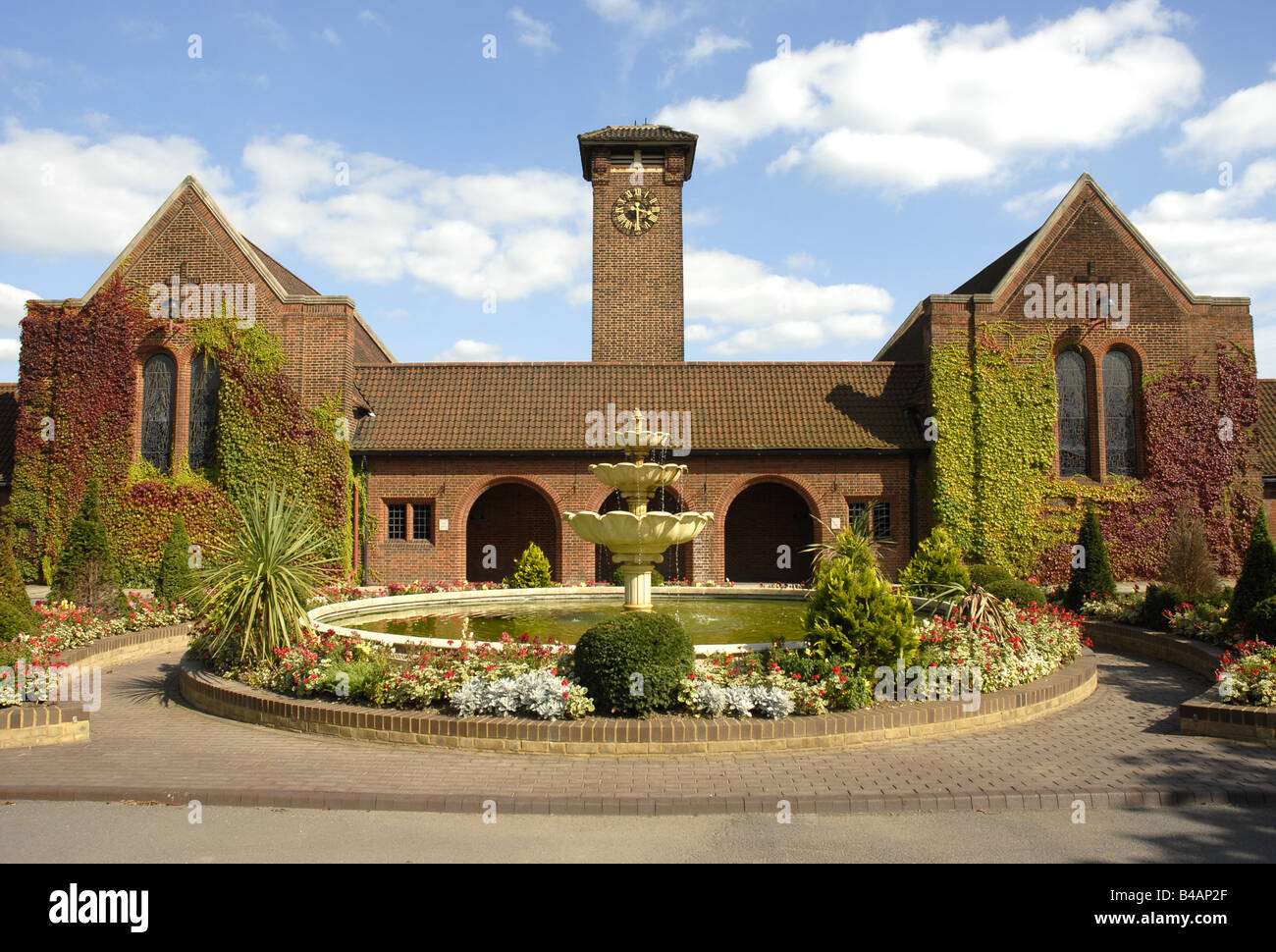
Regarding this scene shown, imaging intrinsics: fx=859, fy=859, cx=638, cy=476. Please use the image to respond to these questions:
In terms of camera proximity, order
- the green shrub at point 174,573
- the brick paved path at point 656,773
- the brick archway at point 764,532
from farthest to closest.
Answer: the brick archway at point 764,532 < the green shrub at point 174,573 < the brick paved path at point 656,773

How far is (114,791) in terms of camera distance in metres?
6.60

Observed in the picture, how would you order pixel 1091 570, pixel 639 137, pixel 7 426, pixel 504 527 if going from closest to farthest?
pixel 1091 570 < pixel 504 527 < pixel 7 426 < pixel 639 137

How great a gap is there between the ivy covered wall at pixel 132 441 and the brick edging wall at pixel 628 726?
44.0 ft

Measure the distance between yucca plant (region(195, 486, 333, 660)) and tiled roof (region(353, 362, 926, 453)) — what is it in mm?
12677

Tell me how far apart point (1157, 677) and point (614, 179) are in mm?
26266

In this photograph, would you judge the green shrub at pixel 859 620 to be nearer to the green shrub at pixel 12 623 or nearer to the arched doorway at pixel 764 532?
the green shrub at pixel 12 623

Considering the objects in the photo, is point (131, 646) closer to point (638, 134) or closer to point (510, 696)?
point (510, 696)

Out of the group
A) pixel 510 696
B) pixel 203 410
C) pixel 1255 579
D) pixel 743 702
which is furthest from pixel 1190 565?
pixel 203 410

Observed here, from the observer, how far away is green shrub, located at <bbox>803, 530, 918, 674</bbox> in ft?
29.3

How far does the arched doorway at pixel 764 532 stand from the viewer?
2580cm

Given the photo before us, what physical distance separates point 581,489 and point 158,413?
11448mm

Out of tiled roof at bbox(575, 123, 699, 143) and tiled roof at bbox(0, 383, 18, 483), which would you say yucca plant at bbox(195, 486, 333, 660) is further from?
tiled roof at bbox(575, 123, 699, 143)

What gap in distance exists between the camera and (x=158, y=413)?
22.9 meters

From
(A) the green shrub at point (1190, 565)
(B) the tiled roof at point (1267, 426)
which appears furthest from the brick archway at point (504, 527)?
(B) the tiled roof at point (1267, 426)
